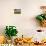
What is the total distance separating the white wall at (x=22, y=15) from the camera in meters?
2.94

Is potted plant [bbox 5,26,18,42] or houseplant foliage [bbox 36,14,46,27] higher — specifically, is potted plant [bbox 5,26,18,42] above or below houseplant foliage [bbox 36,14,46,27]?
below

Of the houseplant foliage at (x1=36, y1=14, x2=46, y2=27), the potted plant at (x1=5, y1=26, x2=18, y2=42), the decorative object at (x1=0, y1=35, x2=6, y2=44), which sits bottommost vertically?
the decorative object at (x1=0, y1=35, x2=6, y2=44)

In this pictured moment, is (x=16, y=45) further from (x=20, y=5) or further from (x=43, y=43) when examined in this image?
(x=20, y=5)

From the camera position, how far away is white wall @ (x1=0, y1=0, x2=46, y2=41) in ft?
9.64

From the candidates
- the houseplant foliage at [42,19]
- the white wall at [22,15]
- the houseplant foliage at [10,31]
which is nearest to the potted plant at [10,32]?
the houseplant foliage at [10,31]

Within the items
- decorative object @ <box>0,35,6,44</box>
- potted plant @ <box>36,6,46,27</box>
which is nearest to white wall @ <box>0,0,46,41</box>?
potted plant @ <box>36,6,46,27</box>

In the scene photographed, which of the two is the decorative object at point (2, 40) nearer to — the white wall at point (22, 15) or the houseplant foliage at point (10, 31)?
the houseplant foliage at point (10, 31)

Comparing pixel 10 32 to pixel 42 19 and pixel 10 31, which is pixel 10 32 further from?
pixel 42 19

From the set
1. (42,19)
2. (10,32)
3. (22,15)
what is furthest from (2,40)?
(42,19)

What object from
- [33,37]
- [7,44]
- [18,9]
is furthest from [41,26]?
[7,44]

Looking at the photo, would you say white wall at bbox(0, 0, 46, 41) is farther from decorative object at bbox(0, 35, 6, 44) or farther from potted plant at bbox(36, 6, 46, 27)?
decorative object at bbox(0, 35, 6, 44)

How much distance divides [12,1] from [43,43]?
84 centimetres

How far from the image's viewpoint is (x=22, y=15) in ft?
9.66

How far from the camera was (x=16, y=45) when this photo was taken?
268 centimetres
